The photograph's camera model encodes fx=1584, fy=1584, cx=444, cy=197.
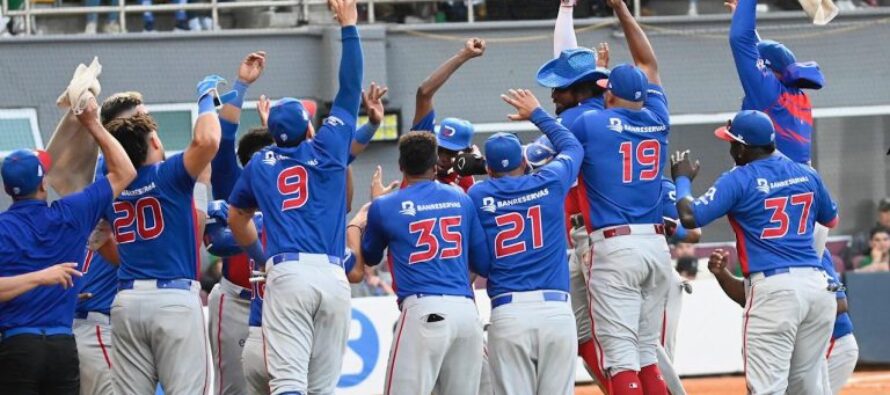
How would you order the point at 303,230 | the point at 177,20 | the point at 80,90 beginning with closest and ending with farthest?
the point at 80,90 → the point at 303,230 → the point at 177,20

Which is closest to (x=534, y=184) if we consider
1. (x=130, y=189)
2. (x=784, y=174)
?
(x=784, y=174)

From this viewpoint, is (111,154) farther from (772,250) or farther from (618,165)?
(772,250)

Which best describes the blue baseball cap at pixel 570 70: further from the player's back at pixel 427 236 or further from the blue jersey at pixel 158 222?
the blue jersey at pixel 158 222

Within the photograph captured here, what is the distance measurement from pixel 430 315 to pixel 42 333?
7.66 feet

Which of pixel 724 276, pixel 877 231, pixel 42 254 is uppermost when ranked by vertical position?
pixel 42 254

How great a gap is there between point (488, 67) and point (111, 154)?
1267 cm

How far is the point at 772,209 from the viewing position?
34.8 feet

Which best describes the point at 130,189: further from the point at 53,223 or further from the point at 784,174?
the point at 784,174

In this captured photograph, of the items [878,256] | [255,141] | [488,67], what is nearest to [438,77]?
[255,141]

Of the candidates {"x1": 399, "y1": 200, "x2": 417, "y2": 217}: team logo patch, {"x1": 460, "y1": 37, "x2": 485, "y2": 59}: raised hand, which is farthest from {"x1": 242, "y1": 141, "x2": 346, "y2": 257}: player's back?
{"x1": 460, "y1": 37, "x2": 485, "y2": 59}: raised hand

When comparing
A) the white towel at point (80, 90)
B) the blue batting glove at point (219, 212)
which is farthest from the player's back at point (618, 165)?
the white towel at point (80, 90)

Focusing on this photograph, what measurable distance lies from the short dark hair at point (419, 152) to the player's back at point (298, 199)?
0.47 metres

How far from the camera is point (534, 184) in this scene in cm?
→ 1007

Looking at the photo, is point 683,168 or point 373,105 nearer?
point 373,105
